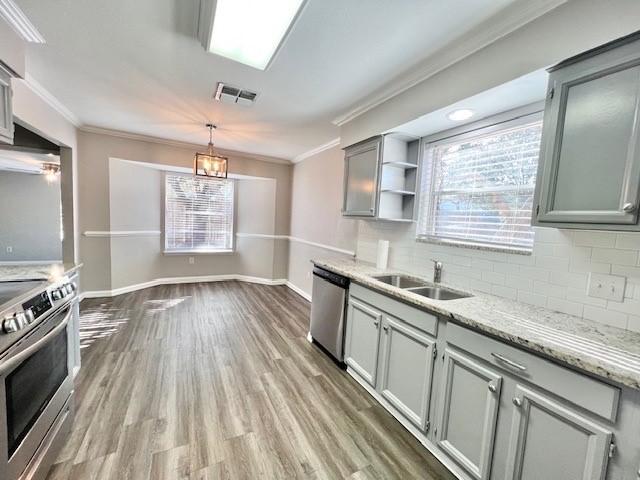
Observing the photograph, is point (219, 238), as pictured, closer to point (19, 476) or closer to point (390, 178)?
point (390, 178)

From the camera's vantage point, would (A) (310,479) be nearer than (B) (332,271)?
Yes

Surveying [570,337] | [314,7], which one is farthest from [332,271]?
[314,7]

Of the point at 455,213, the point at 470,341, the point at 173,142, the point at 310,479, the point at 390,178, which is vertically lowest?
the point at 310,479

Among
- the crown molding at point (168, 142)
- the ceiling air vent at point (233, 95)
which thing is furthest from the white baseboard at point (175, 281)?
the ceiling air vent at point (233, 95)

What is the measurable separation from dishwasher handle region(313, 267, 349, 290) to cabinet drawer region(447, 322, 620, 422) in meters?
1.20

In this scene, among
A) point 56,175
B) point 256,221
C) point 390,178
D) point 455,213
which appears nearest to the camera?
point 455,213

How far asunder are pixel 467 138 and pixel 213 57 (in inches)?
83.3

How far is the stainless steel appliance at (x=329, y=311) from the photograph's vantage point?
8.55 feet

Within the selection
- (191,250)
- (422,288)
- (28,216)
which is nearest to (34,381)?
(422,288)

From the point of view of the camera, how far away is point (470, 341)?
144 cm

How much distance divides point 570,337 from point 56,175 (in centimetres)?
731

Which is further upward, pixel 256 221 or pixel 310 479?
pixel 256 221

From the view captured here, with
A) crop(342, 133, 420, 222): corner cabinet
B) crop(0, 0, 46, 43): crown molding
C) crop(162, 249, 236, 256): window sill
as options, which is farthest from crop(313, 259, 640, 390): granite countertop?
crop(162, 249, 236, 256): window sill

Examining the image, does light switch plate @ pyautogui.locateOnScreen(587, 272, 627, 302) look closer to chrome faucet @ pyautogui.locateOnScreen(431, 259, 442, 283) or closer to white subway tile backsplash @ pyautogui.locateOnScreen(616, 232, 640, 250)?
white subway tile backsplash @ pyautogui.locateOnScreen(616, 232, 640, 250)
